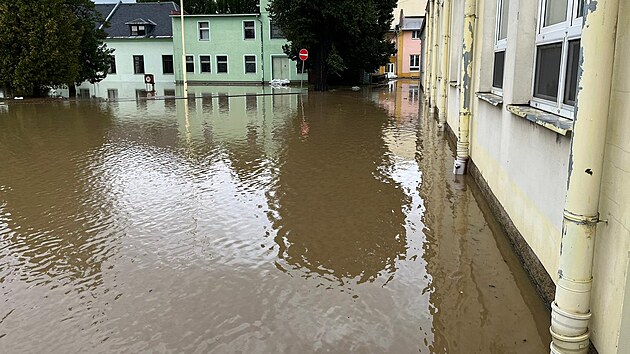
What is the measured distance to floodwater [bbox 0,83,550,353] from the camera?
3168 mm

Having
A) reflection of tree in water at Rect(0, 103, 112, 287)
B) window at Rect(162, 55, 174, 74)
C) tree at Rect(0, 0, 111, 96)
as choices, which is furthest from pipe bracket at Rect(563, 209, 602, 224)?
window at Rect(162, 55, 174, 74)

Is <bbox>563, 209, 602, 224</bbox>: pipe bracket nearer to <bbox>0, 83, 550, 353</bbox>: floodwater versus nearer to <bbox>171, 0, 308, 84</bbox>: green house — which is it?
<bbox>0, 83, 550, 353</bbox>: floodwater

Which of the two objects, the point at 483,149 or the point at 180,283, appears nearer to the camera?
the point at 180,283

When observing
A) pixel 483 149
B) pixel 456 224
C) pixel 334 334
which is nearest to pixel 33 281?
pixel 334 334

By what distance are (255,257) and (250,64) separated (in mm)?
36087

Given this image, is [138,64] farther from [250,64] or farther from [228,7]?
[250,64]

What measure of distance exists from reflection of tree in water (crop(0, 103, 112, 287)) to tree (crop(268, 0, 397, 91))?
15.9 metres

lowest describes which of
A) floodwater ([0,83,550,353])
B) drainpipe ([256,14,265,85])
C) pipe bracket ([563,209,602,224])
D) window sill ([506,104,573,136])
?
floodwater ([0,83,550,353])

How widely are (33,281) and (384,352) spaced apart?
2.57 metres

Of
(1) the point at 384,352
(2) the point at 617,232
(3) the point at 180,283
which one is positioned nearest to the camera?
(2) the point at 617,232

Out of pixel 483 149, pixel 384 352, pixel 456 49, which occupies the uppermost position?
pixel 456 49

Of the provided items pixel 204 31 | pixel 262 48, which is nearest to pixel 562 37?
pixel 262 48

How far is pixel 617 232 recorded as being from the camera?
241 centimetres

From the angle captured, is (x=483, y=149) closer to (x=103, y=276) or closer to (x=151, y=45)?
(x=103, y=276)
